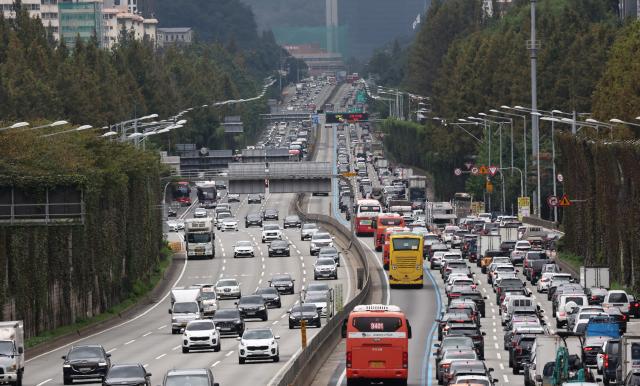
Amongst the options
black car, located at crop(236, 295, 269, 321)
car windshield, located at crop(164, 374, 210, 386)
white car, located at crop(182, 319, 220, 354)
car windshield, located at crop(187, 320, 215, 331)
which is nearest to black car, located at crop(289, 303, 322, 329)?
black car, located at crop(236, 295, 269, 321)

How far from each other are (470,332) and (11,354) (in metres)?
18.6

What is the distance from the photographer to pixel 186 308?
298 ft

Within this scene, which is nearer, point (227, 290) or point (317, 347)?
point (317, 347)

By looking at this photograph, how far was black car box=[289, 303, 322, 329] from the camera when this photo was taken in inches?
3460

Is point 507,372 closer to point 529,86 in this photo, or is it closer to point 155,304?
point 155,304

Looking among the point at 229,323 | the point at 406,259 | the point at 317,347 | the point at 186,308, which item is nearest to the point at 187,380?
the point at 317,347

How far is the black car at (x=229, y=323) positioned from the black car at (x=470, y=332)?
14.6 meters

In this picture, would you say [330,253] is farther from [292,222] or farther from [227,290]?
[292,222]

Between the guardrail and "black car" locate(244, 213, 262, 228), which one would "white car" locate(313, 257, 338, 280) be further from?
"black car" locate(244, 213, 262, 228)

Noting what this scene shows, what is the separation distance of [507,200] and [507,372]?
401 feet

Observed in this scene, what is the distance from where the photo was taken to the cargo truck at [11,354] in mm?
60562

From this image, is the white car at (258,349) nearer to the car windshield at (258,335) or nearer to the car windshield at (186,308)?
the car windshield at (258,335)

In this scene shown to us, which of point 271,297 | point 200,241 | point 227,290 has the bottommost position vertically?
point 227,290

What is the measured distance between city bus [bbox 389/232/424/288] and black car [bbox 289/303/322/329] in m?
21.5
